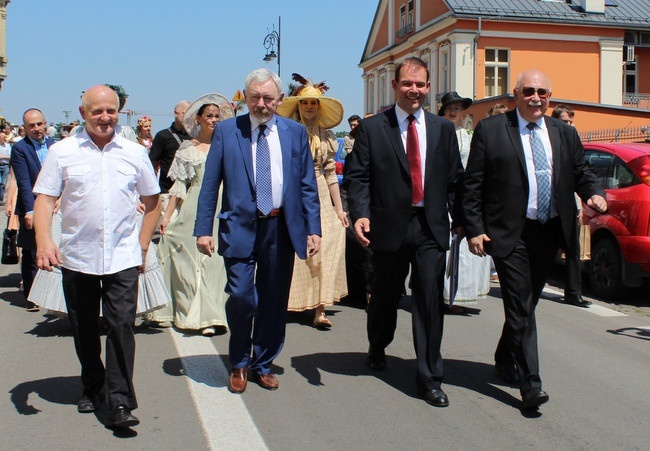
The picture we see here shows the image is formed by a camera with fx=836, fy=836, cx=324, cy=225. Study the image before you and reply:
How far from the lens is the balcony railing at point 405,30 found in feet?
169

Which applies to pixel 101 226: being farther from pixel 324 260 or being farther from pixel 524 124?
pixel 324 260

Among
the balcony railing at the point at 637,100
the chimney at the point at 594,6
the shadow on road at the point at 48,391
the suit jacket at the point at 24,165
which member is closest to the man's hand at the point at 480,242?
the shadow on road at the point at 48,391

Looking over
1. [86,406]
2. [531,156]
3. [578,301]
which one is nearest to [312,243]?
[531,156]

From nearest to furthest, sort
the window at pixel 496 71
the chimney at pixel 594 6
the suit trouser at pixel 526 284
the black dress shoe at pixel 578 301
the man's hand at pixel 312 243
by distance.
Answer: the suit trouser at pixel 526 284 < the man's hand at pixel 312 243 < the black dress shoe at pixel 578 301 < the window at pixel 496 71 < the chimney at pixel 594 6

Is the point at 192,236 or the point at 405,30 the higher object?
the point at 405,30

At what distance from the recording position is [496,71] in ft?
147

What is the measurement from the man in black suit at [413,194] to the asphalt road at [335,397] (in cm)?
49

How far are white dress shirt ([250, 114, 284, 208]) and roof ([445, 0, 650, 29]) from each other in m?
39.9

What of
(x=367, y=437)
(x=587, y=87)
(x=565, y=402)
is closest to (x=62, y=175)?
(x=367, y=437)

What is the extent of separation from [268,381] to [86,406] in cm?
113

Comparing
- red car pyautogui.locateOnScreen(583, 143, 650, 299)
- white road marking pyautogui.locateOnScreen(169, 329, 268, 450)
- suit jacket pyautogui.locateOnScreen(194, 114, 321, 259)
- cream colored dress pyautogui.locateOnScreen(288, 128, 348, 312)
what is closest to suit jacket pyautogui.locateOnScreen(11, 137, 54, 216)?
white road marking pyautogui.locateOnScreen(169, 329, 268, 450)

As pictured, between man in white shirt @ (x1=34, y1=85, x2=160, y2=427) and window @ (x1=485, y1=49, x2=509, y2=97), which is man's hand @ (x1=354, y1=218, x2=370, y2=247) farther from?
window @ (x1=485, y1=49, x2=509, y2=97)

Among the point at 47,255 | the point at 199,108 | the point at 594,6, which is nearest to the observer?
the point at 47,255

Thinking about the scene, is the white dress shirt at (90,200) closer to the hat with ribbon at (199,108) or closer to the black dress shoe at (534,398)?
the black dress shoe at (534,398)
